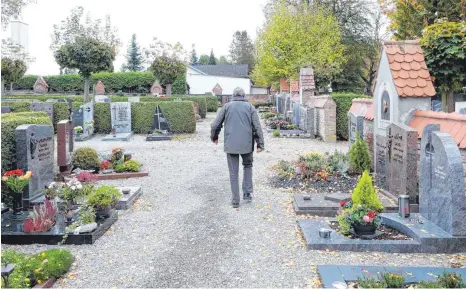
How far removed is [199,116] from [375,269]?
87.2ft

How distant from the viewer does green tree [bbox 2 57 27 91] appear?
26.7m

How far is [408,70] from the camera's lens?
29.3 ft

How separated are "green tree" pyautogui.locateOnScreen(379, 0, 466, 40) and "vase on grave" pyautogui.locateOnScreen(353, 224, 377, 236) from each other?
11528 millimetres

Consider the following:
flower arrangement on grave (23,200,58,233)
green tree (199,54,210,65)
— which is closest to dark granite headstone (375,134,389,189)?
flower arrangement on grave (23,200,58,233)

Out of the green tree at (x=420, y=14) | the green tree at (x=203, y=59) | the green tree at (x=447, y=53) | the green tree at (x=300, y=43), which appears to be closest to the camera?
the green tree at (x=447, y=53)

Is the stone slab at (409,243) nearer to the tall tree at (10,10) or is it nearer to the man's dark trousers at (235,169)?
the man's dark trousers at (235,169)

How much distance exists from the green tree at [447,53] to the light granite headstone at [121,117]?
1350cm

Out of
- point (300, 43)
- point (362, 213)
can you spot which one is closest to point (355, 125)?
point (362, 213)

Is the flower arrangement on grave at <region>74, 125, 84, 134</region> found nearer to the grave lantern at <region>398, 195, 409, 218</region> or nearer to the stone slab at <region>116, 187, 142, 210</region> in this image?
the stone slab at <region>116, 187, 142, 210</region>

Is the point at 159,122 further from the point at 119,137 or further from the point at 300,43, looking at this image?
the point at 300,43

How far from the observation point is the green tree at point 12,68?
2674cm

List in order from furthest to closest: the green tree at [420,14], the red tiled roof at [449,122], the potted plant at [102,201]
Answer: the green tree at [420,14] → the red tiled roof at [449,122] → the potted plant at [102,201]

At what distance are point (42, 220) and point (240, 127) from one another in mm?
3312

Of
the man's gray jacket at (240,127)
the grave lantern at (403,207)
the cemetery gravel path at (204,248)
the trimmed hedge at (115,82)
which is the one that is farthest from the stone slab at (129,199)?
the trimmed hedge at (115,82)
